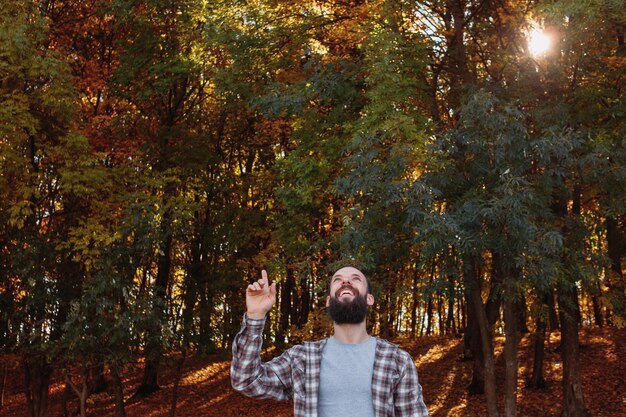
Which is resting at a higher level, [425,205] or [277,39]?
[277,39]

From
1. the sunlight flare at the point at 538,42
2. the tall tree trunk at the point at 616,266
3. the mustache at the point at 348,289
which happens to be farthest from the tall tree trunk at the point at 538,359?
the mustache at the point at 348,289

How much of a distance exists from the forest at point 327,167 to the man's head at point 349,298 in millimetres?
7933

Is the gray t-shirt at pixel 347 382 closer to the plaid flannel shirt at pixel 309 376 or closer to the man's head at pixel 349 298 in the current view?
the plaid flannel shirt at pixel 309 376

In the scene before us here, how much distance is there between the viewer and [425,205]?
11.6 metres

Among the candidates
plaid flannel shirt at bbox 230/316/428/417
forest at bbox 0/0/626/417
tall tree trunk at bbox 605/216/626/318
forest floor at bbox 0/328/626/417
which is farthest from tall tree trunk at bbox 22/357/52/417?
plaid flannel shirt at bbox 230/316/428/417

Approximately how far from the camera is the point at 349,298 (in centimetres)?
325

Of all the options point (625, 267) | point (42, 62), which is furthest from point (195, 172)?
point (625, 267)

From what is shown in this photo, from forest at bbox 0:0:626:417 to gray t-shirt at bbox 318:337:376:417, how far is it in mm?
8041

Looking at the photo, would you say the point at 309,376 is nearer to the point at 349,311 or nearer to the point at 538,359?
the point at 349,311

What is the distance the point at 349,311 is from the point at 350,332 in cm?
11

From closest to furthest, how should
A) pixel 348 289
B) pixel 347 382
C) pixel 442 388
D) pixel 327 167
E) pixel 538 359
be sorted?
pixel 347 382 < pixel 348 289 < pixel 327 167 < pixel 538 359 < pixel 442 388

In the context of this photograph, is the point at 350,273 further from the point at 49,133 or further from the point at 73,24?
the point at 73,24

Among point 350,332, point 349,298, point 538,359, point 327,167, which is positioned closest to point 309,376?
point 350,332

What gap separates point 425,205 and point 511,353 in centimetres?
392
